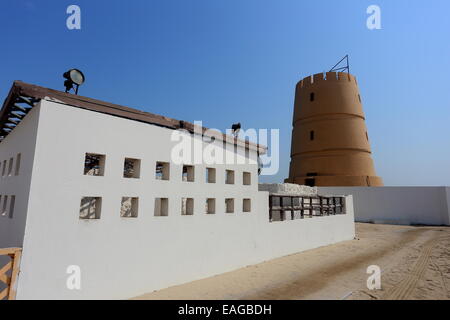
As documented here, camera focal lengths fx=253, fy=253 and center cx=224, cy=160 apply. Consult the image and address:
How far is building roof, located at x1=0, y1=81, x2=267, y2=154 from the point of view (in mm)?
4516

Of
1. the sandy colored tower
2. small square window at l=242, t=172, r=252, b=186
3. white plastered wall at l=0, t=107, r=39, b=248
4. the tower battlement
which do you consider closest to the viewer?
white plastered wall at l=0, t=107, r=39, b=248

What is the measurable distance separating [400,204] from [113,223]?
78.9ft

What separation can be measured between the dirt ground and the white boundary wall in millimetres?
12460

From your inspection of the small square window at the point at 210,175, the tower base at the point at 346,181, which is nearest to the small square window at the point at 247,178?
the small square window at the point at 210,175

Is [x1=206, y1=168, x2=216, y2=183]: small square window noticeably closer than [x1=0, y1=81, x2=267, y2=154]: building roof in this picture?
No

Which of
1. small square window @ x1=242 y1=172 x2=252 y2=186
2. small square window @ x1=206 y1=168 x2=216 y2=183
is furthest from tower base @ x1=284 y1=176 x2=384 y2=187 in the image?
small square window @ x1=206 y1=168 x2=216 y2=183

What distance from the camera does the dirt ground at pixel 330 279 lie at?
222 inches

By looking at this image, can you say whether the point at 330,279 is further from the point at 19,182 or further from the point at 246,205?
the point at 19,182

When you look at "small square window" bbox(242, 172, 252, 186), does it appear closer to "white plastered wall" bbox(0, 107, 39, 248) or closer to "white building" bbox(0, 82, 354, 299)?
"white building" bbox(0, 82, 354, 299)

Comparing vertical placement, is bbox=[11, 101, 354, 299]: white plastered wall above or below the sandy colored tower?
below

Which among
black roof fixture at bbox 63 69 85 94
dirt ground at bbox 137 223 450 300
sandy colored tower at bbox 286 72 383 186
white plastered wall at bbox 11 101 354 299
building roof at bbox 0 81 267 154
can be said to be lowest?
dirt ground at bbox 137 223 450 300

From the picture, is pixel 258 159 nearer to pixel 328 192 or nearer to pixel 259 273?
pixel 259 273

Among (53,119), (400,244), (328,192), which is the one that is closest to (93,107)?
(53,119)

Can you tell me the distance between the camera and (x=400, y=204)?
21625mm
